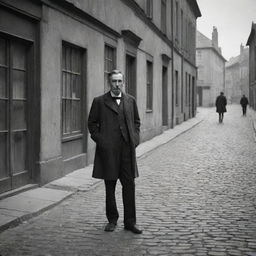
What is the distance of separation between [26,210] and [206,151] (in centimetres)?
862

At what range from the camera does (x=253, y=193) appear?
25.6 feet

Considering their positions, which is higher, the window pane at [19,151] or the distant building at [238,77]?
the distant building at [238,77]

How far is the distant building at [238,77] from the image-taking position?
91.8 m

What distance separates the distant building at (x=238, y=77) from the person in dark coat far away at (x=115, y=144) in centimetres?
8579

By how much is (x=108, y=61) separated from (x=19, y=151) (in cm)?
542

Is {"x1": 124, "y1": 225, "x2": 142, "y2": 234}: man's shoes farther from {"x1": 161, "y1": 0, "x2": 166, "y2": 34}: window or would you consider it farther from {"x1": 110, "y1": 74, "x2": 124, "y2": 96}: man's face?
{"x1": 161, "y1": 0, "x2": 166, "y2": 34}: window

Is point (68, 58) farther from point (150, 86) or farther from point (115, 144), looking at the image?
point (150, 86)

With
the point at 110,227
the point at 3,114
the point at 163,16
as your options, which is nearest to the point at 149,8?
the point at 163,16

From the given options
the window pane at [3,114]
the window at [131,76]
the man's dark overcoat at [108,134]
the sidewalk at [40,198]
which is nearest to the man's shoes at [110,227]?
the man's dark overcoat at [108,134]

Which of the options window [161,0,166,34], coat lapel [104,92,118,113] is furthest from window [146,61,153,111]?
coat lapel [104,92,118,113]

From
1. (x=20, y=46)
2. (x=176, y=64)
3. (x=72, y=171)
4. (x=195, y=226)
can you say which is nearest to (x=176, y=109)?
(x=176, y=64)

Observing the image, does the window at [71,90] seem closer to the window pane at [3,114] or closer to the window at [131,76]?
the window pane at [3,114]

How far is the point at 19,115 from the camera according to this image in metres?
7.68

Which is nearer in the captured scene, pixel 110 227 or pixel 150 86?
pixel 110 227
